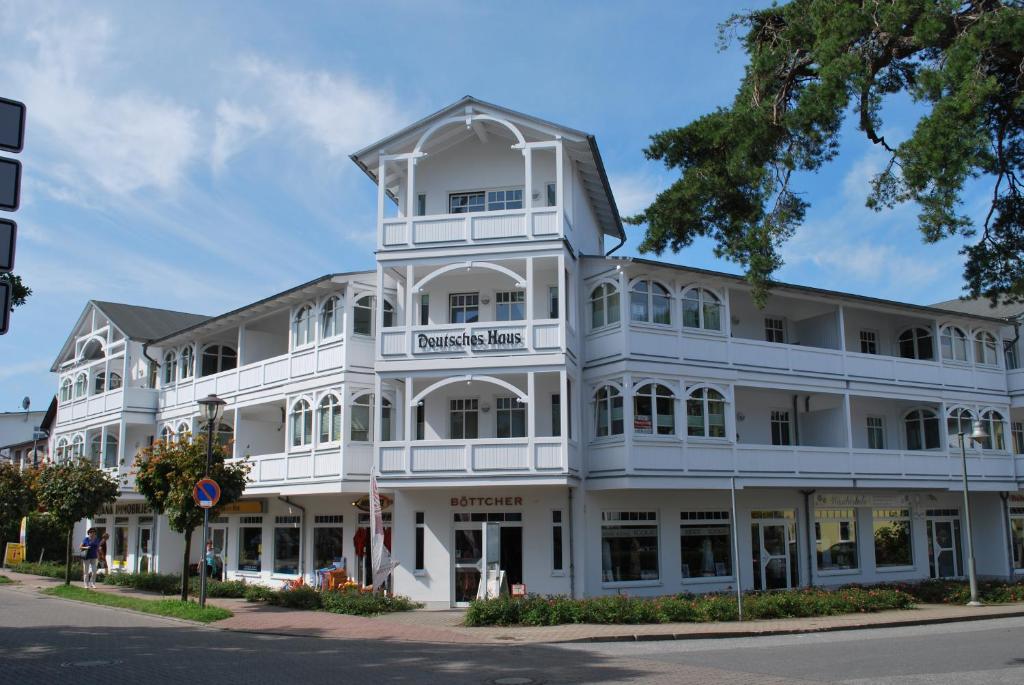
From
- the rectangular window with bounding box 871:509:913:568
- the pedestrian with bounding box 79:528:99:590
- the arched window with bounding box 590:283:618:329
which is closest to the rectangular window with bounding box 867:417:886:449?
the rectangular window with bounding box 871:509:913:568

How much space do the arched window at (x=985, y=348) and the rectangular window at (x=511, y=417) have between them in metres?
15.8

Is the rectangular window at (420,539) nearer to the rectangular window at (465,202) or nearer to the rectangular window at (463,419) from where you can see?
the rectangular window at (463,419)

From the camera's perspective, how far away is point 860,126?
11.2 m

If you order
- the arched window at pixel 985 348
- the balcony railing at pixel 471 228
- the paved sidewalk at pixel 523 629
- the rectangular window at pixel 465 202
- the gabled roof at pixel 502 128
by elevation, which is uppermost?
the gabled roof at pixel 502 128

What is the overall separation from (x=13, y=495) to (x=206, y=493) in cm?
1883

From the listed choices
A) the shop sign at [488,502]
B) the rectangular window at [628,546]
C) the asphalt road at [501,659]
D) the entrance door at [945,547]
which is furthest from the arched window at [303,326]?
the entrance door at [945,547]

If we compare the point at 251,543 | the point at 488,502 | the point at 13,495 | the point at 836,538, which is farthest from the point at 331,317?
the point at 13,495

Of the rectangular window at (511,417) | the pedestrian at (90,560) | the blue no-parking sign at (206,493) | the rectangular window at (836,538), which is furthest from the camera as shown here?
the pedestrian at (90,560)

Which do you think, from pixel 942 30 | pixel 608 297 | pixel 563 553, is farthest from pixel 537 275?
pixel 942 30

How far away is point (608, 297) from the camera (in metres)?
25.0

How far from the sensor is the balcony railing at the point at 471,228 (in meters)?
24.1

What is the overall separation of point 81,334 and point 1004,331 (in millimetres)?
36321

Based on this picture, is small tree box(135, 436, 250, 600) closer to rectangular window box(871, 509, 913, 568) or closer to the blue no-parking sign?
the blue no-parking sign

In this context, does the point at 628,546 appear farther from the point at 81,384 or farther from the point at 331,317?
the point at 81,384
